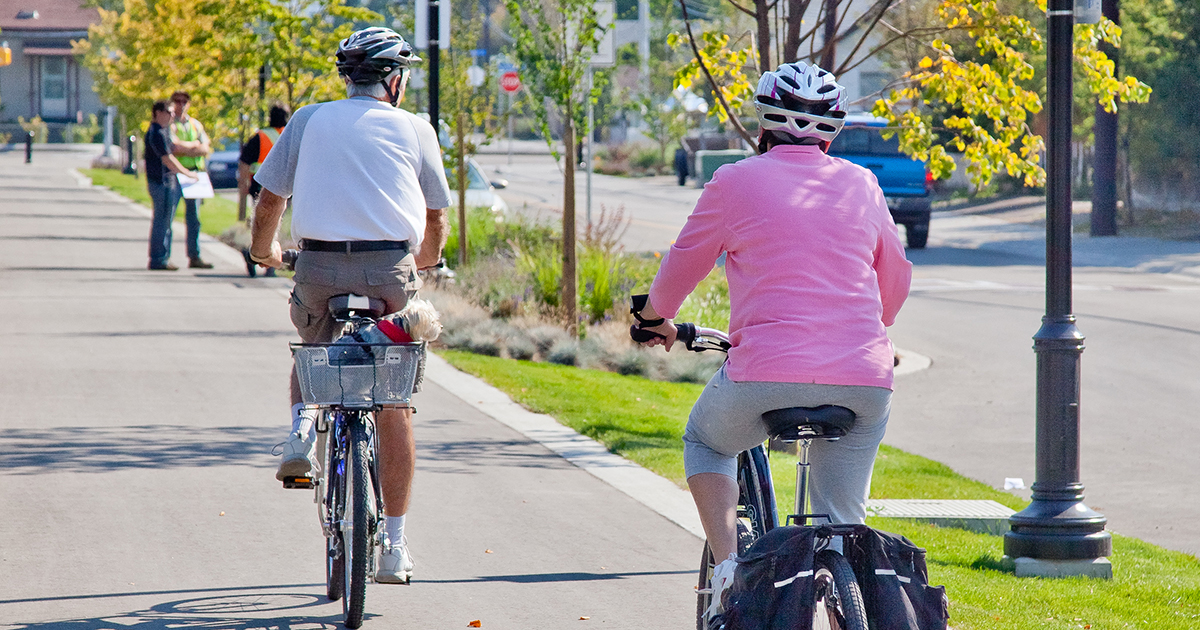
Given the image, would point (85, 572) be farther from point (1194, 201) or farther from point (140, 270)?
point (1194, 201)

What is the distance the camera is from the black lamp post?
6.00 metres

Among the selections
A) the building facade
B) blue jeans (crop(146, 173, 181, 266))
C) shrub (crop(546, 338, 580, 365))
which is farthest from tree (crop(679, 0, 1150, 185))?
the building facade

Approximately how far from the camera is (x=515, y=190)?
39938 mm

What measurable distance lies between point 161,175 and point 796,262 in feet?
48.1

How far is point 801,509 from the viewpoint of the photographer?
11.8 ft

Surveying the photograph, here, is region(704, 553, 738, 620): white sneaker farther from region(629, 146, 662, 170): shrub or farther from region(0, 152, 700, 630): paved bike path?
region(629, 146, 662, 170): shrub

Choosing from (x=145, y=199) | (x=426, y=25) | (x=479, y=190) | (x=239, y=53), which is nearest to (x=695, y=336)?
(x=426, y=25)

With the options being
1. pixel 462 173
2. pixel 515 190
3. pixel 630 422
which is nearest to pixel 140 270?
pixel 462 173

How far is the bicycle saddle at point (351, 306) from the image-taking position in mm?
4785

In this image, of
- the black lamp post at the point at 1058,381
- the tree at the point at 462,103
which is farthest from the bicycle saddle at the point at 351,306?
the tree at the point at 462,103

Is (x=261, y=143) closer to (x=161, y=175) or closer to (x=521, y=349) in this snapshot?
(x=521, y=349)

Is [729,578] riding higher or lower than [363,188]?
lower

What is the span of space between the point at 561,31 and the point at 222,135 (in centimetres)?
1662

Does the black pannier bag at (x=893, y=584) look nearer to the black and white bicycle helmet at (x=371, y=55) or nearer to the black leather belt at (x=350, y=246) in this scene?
the black leather belt at (x=350, y=246)
